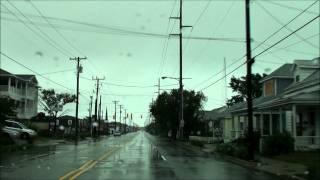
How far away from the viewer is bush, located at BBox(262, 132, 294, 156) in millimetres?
31297

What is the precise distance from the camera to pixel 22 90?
84.9 metres

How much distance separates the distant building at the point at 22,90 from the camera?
77.8 metres

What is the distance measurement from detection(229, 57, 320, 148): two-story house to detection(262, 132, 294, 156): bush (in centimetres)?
256

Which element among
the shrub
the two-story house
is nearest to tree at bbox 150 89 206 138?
the two-story house

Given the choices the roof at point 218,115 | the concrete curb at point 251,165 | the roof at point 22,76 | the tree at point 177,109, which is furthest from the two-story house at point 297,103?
the roof at point 22,76

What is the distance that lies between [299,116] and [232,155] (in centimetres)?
990

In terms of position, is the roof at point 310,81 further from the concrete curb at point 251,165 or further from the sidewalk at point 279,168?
the sidewalk at point 279,168

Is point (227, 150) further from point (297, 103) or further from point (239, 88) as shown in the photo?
point (239, 88)

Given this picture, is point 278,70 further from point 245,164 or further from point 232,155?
point 245,164

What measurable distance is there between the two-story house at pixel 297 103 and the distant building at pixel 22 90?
Result: 38.7m

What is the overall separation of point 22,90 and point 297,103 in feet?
196

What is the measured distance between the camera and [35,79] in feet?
297

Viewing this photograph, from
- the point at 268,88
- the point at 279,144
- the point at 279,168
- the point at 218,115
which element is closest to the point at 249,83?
the point at 279,144

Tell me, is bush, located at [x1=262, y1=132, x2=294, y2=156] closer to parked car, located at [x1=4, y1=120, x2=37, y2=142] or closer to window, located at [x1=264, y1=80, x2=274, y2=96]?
window, located at [x1=264, y1=80, x2=274, y2=96]
